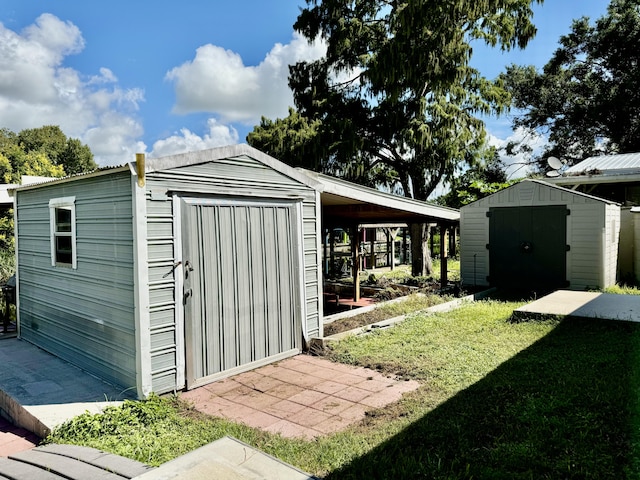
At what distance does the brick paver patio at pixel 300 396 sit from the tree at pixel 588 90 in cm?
2224

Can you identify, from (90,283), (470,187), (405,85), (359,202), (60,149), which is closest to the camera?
(90,283)

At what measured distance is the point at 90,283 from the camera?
486cm

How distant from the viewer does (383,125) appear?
13.6m

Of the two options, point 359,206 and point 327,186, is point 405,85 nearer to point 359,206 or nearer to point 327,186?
point 359,206

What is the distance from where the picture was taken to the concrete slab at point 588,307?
20.8ft

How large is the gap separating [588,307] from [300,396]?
5.02m

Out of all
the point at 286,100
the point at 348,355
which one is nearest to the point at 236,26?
the point at 286,100

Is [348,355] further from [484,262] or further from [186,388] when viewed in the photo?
[484,262]

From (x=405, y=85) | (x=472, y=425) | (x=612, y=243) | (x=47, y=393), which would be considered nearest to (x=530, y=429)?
(x=472, y=425)

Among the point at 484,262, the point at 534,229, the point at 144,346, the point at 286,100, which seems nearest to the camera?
the point at 144,346

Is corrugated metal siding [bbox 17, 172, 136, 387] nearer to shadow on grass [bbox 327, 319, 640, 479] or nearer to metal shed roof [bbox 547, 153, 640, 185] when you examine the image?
shadow on grass [bbox 327, 319, 640, 479]

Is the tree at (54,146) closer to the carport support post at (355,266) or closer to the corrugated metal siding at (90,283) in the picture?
→ the carport support post at (355,266)

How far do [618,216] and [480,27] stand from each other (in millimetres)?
6481

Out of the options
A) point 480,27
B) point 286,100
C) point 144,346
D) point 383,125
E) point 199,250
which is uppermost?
point 480,27
